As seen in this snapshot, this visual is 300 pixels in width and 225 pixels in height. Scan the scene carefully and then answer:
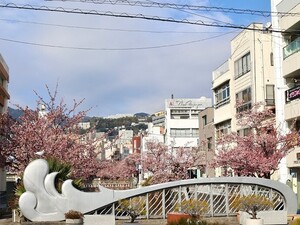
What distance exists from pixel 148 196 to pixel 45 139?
10.2m

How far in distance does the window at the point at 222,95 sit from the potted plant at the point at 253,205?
2947cm

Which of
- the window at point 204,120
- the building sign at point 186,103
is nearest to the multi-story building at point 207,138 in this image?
the window at point 204,120

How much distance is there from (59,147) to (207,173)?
115 feet

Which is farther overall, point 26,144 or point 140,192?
point 26,144

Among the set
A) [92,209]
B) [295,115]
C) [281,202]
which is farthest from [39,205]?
[295,115]

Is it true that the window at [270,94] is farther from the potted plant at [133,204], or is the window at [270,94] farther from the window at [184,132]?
the window at [184,132]

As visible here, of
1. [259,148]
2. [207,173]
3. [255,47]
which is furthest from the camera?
[207,173]

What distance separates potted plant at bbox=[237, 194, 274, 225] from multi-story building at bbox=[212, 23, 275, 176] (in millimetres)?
16300

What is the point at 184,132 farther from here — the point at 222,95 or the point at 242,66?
the point at 242,66

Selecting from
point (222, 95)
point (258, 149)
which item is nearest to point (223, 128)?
point (222, 95)

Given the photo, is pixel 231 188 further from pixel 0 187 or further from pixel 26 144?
pixel 0 187

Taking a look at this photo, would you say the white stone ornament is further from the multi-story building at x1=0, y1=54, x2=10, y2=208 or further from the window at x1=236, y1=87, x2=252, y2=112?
the multi-story building at x1=0, y1=54, x2=10, y2=208

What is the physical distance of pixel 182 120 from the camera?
97.2 meters

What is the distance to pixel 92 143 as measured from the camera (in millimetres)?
39125
